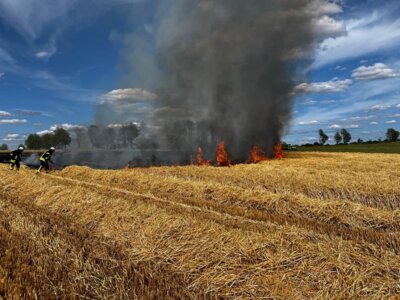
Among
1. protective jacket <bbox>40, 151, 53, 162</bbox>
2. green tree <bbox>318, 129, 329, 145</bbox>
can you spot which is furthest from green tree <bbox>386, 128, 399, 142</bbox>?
protective jacket <bbox>40, 151, 53, 162</bbox>

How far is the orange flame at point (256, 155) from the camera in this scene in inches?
1261

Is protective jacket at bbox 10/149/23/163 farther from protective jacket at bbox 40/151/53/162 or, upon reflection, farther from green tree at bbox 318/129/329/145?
green tree at bbox 318/129/329/145

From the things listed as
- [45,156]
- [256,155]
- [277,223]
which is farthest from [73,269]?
[256,155]

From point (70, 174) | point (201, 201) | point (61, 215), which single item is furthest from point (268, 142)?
point (61, 215)

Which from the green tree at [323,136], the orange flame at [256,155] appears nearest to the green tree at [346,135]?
the green tree at [323,136]

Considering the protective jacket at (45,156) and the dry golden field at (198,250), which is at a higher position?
the protective jacket at (45,156)

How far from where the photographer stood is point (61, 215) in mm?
9633

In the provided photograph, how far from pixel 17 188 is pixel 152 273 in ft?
39.6

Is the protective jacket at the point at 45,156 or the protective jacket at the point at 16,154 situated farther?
the protective jacket at the point at 16,154

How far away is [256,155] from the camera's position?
33.4 meters

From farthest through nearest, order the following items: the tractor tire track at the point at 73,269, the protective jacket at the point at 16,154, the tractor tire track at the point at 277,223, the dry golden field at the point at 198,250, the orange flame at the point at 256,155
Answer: the orange flame at the point at 256,155, the protective jacket at the point at 16,154, the tractor tire track at the point at 277,223, the dry golden field at the point at 198,250, the tractor tire track at the point at 73,269

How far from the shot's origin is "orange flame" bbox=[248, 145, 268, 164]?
105 ft

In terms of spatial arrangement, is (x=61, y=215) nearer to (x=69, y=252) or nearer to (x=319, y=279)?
(x=69, y=252)

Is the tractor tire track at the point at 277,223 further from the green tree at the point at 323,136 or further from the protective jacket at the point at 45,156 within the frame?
the green tree at the point at 323,136
